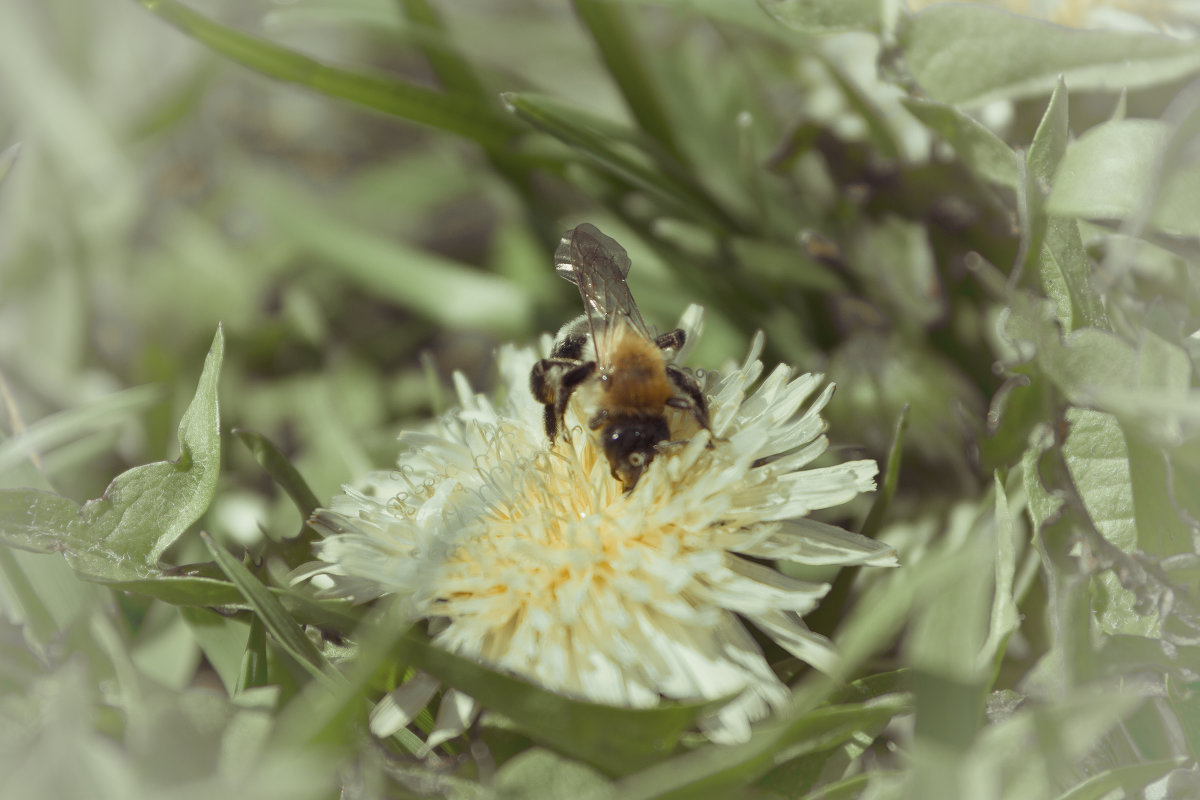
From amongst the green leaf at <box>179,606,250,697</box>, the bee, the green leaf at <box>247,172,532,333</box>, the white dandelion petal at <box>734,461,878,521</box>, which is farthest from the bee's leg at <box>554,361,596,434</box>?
the green leaf at <box>247,172,532,333</box>

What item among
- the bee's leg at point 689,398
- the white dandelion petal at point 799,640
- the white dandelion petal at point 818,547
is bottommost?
the white dandelion petal at point 799,640

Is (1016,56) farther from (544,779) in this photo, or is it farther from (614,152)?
(544,779)

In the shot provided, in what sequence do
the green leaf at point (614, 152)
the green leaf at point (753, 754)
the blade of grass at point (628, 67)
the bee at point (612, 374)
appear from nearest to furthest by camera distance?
1. the green leaf at point (753, 754)
2. the bee at point (612, 374)
3. the green leaf at point (614, 152)
4. the blade of grass at point (628, 67)

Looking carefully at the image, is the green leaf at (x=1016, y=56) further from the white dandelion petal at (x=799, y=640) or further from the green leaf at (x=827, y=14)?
the white dandelion petal at (x=799, y=640)

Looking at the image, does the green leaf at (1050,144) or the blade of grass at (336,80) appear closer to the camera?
the green leaf at (1050,144)

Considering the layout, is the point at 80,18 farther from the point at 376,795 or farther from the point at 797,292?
the point at 376,795

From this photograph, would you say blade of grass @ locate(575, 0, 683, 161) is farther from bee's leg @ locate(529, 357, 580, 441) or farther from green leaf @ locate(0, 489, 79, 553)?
green leaf @ locate(0, 489, 79, 553)

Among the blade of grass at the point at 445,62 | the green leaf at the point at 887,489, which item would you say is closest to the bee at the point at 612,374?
the green leaf at the point at 887,489
